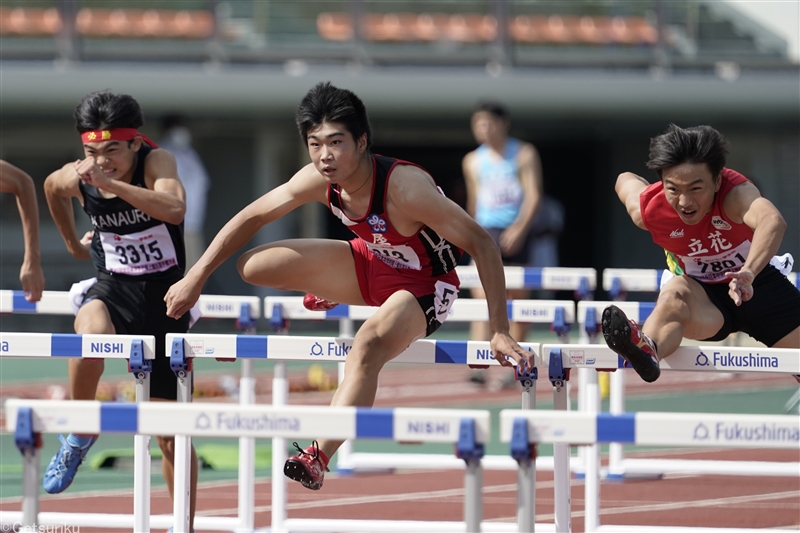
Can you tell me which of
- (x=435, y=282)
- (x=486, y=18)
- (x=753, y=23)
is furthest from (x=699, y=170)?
(x=753, y=23)

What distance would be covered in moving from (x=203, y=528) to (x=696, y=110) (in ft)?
38.3

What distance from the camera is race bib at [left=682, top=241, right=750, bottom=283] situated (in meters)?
4.88

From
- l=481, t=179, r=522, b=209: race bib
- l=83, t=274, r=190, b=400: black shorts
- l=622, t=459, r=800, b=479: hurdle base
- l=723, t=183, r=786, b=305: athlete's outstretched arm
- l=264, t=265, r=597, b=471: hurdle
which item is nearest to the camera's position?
l=723, t=183, r=786, b=305: athlete's outstretched arm

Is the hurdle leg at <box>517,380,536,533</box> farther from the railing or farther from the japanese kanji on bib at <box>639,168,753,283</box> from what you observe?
the railing

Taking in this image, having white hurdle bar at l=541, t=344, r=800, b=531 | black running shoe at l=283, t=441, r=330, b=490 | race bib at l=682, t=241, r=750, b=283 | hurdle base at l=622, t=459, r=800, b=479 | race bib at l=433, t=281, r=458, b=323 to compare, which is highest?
race bib at l=682, t=241, r=750, b=283

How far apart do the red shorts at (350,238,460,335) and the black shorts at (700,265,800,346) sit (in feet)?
3.96

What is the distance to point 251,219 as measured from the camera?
445 centimetres

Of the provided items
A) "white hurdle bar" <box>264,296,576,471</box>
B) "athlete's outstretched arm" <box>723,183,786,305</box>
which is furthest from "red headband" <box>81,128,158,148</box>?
"athlete's outstretched arm" <box>723,183,786,305</box>

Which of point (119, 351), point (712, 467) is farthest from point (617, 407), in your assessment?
point (119, 351)

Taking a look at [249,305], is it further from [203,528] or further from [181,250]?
[203,528]

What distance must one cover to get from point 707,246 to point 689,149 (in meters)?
0.52

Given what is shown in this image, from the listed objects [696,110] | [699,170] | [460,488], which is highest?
[696,110]

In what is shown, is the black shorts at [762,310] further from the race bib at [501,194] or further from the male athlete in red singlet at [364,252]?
the race bib at [501,194]

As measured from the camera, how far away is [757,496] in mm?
6191
